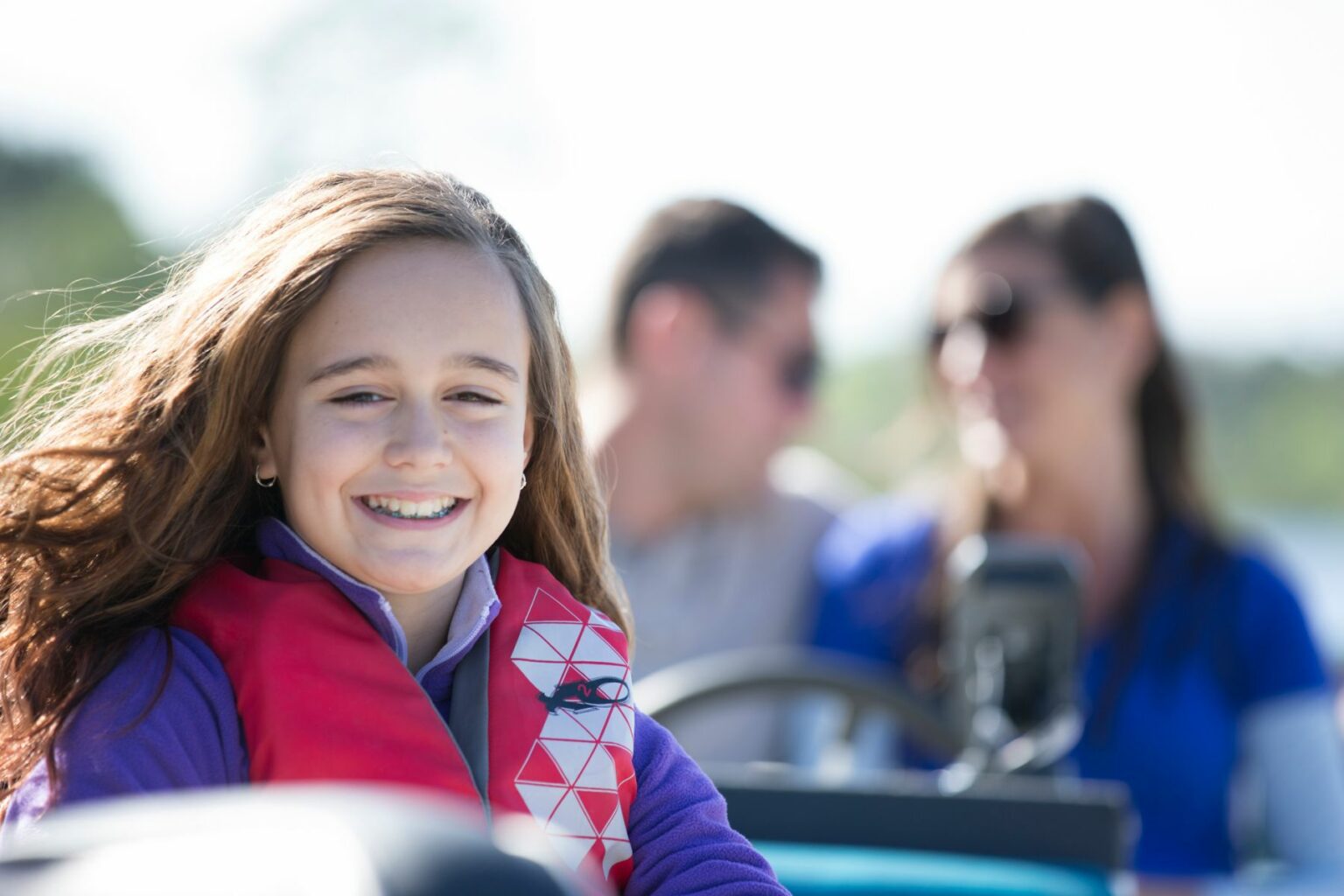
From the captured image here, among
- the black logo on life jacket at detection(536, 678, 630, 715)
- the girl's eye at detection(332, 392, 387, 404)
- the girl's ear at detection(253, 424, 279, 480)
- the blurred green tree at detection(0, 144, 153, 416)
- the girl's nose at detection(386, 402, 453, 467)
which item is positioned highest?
the girl's eye at detection(332, 392, 387, 404)

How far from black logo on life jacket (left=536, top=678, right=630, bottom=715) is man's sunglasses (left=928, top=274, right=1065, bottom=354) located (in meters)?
1.98

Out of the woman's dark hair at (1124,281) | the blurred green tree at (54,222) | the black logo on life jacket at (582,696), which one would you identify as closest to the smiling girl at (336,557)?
the black logo on life jacket at (582,696)

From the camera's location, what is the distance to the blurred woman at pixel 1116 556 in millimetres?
2936

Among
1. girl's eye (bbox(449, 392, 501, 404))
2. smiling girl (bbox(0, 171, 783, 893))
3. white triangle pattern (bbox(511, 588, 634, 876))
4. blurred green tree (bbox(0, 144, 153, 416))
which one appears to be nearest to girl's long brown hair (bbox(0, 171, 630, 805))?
smiling girl (bbox(0, 171, 783, 893))

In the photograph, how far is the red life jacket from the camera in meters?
1.27

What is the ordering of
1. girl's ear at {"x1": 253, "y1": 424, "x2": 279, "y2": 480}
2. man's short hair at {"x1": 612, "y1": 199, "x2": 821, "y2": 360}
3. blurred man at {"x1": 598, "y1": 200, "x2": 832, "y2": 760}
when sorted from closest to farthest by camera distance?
girl's ear at {"x1": 253, "y1": 424, "x2": 279, "y2": 480} < blurred man at {"x1": 598, "y1": 200, "x2": 832, "y2": 760} < man's short hair at {"x1": 612, "y1": 199, "x2": 821, "y2": 360}

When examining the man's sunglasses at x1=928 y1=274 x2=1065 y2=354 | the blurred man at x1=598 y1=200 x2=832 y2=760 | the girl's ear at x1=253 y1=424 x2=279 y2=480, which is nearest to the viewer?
the girl's ear at x1=253 y1=424 x2=279 y2=480

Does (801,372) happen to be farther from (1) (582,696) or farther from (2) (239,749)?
(2) (239,749)

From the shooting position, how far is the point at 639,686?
2.63 m

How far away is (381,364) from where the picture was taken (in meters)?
1.40

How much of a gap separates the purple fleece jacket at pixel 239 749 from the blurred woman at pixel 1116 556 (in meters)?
1.71

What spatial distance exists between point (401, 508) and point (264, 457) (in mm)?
176

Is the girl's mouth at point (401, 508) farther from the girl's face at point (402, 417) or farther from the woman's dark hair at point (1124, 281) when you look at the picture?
the woman's dark hair at point (1124, 281)

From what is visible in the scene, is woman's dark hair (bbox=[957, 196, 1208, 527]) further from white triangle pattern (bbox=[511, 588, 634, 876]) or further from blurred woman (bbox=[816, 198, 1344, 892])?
white triangle pattern (bbox=[511, 588, 634, 876])
